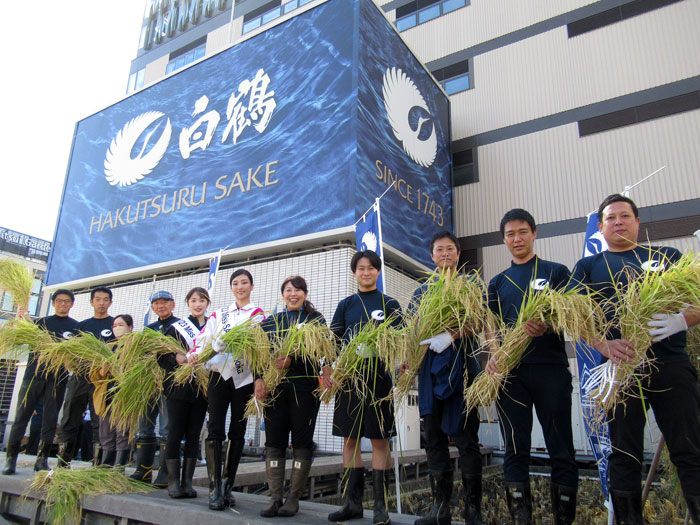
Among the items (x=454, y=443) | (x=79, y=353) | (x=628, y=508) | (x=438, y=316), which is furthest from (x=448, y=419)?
(x=79, y=353)

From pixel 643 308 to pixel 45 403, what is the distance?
490 cm

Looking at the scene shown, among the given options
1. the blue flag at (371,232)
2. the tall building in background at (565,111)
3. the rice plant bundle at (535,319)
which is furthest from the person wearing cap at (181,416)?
the tall building in background at (565,111)

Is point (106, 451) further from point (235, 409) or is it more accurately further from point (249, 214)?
point (249, 214)

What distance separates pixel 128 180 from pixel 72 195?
255 cm

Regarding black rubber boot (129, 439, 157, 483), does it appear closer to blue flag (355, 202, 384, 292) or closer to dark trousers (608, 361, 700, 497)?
blue flag (355, 202, 384, 292)

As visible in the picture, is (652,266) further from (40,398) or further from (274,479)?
(40,398)

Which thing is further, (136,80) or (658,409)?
(136,80)

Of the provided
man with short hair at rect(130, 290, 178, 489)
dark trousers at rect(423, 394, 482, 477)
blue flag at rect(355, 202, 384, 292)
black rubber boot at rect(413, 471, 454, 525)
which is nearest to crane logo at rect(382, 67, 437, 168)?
blue flag at rect(355, 202, 384, 292)

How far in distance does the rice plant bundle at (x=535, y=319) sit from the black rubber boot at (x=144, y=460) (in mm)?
2751

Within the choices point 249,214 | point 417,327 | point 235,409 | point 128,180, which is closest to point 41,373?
point 235,409

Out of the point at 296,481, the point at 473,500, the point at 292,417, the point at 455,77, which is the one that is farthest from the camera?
the point at 455,77

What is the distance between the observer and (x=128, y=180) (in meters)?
12.6

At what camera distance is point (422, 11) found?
15.4 metres

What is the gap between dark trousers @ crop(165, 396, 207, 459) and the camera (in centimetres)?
339
